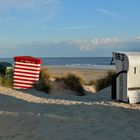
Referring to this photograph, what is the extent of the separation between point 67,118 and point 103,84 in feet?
40.6

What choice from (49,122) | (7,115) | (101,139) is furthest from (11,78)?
(101,139)

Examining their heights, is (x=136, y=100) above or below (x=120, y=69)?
below

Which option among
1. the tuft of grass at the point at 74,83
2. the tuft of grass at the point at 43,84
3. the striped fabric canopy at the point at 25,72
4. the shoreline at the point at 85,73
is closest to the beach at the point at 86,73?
the shoreline at the point at 85,73

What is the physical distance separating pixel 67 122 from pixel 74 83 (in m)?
11.4

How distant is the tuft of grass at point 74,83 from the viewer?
70.2ft

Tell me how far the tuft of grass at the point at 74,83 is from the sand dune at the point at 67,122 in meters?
8.38

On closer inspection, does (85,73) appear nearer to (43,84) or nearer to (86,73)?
(86,73)

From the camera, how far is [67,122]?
1032 centimetres

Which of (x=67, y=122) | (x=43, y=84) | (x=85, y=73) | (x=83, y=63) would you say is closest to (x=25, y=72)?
(x=43, y=84)

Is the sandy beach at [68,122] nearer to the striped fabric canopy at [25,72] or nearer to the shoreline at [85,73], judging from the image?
the striped fabric canopy at [25,72]

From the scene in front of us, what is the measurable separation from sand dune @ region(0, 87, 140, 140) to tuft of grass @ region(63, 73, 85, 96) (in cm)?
838

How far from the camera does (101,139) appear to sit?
29.1 feet

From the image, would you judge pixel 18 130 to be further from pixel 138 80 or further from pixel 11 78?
pixel 11 78

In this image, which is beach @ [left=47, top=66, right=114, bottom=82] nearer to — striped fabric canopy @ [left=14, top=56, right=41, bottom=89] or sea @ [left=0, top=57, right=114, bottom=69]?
sea @ [left=0, top=57, right=114, bottom=69]
